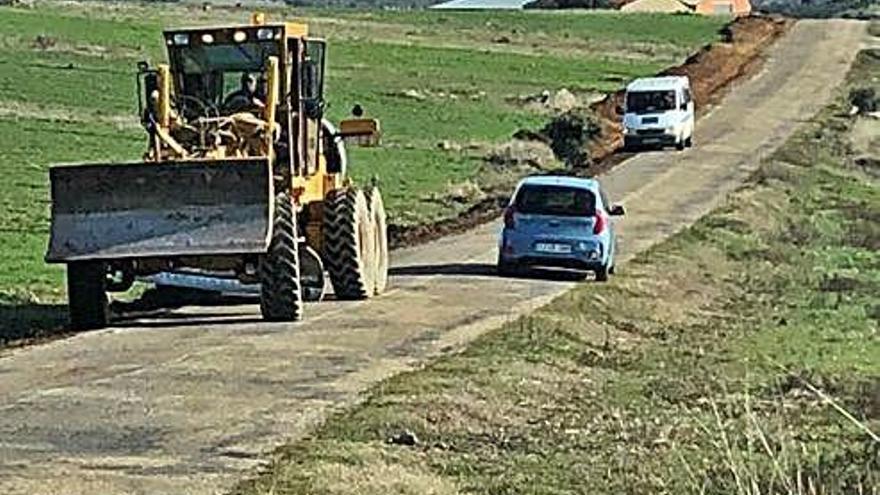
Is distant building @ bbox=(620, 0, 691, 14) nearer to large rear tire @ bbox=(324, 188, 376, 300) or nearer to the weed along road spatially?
the weed along road

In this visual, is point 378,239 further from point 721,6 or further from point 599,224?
point 721,6

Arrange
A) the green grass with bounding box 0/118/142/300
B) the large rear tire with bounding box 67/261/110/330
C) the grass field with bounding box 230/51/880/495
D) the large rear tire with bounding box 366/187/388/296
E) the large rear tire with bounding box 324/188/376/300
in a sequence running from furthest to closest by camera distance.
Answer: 1. the green grass with bounding box 0/118/142/300
2. the large rear tire with bounding box 366/187/388/296
3. the large rear tire with bounding box 324/188/376/300
4. the large rear tire with bounding box 67/261/110/330
5. the grass field with bounding box 230/51/880/495

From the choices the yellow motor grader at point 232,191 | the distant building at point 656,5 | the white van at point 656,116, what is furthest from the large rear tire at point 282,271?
the distant building at point 656,5

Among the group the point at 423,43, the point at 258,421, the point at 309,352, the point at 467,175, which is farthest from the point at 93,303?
the point at 423,43

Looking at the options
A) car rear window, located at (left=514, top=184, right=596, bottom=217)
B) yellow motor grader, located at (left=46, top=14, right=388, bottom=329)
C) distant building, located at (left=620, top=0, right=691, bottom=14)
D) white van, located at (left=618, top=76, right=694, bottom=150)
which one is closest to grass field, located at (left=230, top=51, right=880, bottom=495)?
car rear window, located at (left=514, top=184, right=596, bottom=217)

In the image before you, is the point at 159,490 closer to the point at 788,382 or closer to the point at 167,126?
the point at 788,382

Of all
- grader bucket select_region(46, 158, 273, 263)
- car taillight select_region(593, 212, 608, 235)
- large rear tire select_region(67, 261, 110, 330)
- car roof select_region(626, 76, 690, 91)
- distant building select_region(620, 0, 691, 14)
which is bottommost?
distant building select_region(620, 0, 691, 14)

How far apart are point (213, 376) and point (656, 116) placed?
42.2m

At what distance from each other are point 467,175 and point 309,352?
102ft

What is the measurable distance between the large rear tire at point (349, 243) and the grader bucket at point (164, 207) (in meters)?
2.81

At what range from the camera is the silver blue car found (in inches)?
1284

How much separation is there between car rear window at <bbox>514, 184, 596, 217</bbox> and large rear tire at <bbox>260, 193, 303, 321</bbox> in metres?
9.32

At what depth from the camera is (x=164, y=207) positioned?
2359 centimetres

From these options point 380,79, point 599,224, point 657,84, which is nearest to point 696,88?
point 380,79
